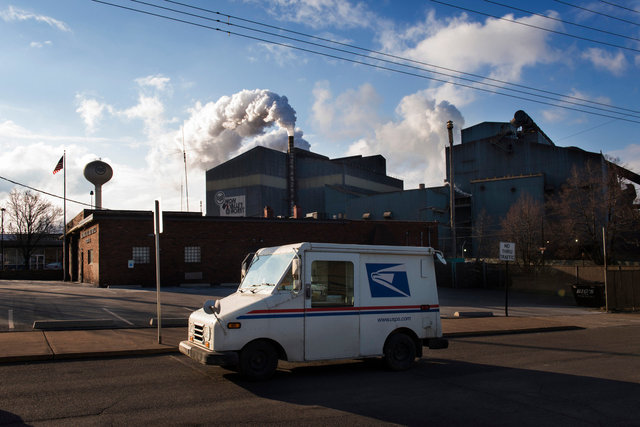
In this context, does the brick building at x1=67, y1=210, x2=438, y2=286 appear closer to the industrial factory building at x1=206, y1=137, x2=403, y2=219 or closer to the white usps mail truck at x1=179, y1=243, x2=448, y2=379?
the white usps mail truck at x1=179, y1=243, x2=448, y2=379

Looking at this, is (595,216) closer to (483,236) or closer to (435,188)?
(483,236)

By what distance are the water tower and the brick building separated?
6324 mm

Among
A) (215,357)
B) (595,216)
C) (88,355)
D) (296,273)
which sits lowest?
(88,355)

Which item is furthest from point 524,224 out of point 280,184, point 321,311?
point 321,311

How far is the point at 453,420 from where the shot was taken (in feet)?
20.5

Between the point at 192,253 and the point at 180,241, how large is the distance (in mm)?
1065

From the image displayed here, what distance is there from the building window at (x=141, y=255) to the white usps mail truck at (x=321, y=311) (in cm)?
2280

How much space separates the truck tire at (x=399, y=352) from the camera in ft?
30.3

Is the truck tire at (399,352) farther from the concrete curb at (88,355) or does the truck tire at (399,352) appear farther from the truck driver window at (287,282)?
the concrete curb at (88,355)

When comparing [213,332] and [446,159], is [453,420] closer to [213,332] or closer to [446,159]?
[213,332]

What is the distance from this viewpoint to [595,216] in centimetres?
4328

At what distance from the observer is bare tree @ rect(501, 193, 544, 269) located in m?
46.8

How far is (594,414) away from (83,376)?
755 cm

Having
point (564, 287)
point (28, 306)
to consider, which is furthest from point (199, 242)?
point (564, 287)
